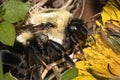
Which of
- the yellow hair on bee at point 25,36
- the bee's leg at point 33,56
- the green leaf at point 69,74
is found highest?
the yellow hair on bee at point 25,36

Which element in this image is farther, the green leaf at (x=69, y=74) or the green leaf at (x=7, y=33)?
the green leaf at (x=69, y=74)

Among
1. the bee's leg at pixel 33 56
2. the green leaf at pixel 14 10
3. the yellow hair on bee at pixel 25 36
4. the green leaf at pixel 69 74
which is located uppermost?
the green leaf at pixel 14 10

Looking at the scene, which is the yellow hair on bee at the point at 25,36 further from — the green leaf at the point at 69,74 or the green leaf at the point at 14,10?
the green leaf at the point at 69,74

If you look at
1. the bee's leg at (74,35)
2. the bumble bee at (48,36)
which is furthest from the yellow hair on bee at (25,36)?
the bee's leg at (74,35)

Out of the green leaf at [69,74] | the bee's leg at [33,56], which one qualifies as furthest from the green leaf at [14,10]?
the green leaf at [69,74]

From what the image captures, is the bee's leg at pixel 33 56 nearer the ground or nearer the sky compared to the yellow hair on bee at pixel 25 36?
nearer the ground

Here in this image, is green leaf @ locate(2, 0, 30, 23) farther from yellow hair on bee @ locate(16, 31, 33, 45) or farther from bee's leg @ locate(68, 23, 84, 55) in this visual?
bee's leg @ locate(68, 23, 84, 55)

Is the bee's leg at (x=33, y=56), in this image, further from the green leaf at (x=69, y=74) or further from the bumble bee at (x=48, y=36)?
the green leaf at (x=69, y=74)

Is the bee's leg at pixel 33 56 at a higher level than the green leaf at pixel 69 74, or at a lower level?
higher
